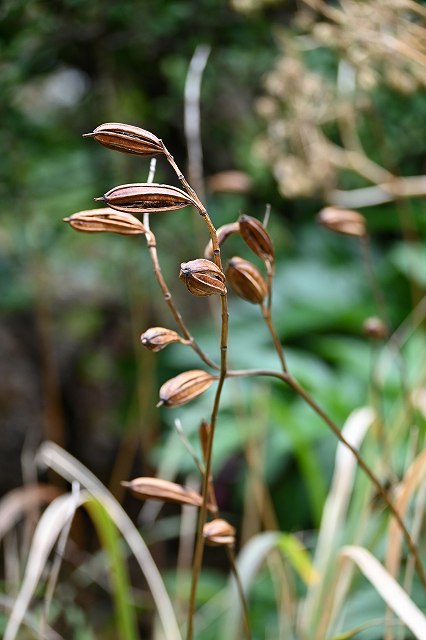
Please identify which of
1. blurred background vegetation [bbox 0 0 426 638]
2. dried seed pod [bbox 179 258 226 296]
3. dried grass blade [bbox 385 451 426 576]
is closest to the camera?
dried seed pod [bbox 179 258 226 296]

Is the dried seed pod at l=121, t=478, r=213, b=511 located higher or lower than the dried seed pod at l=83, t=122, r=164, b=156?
lower

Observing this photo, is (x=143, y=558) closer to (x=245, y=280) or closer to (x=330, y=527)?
(x=330, y=527)

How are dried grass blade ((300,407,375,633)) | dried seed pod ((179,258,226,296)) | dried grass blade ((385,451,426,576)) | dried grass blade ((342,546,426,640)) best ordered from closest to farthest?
dried seed pod ((179,258,226,296)) < dried grass blade ((342,546,426,640)) < dried grass blade ((385,451,426,576)) < dried grass blade ((300,407,375,633))

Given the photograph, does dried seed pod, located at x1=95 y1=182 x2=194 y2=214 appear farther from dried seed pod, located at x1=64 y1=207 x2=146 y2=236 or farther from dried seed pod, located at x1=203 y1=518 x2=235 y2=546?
dried seed pod, located at x1=203 y1=518 x2=235 y2=546

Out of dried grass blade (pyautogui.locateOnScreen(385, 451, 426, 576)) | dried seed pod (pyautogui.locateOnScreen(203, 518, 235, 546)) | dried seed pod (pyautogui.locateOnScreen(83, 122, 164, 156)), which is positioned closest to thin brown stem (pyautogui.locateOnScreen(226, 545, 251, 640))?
dried seed pod (pyautogui.locateOnScreen(203, 518, 235, 546))

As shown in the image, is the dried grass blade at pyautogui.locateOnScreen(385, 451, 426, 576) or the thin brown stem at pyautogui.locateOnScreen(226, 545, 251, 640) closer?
the thin brown stem at pyautogui.locateOnScreen(226, 545, 251, 640)

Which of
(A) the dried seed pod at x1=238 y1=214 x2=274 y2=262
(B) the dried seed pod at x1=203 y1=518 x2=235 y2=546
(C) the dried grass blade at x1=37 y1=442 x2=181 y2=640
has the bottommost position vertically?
(C) the dried grass blade at x1=37 y1=442 x2=181 y2=640
